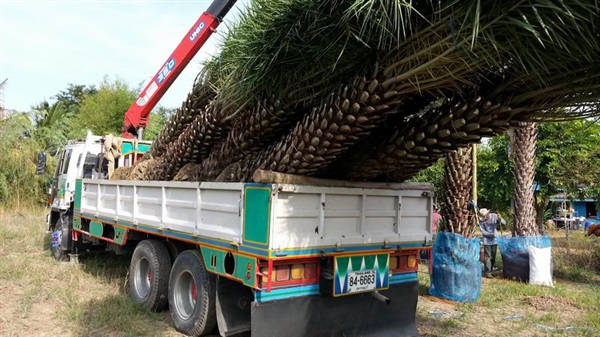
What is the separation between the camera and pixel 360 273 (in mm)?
4926

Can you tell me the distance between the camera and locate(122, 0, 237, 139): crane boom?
7996mm

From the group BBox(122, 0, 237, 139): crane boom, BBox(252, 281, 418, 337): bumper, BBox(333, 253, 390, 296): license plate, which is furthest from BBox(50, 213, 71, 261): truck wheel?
BBox(333, 253, 390, 296): license plate

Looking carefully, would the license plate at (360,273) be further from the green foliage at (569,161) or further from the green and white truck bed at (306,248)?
the green foliage at (569,161)

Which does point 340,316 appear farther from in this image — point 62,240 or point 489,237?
point 62,240

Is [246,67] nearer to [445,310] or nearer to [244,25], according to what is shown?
[244,25]

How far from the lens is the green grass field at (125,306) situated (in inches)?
221

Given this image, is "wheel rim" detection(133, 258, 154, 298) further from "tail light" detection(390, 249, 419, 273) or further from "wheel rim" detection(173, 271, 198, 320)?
"tail light" detection(390, 249, 419, 273)

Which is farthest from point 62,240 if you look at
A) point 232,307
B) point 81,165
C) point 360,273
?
point 360,273

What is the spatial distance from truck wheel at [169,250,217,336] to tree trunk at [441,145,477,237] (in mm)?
4425

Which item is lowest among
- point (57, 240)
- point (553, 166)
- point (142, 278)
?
point (142, 278)

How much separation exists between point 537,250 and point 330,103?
620 centimetres

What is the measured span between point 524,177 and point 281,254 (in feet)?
23.7

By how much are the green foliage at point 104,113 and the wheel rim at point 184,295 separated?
22.4 meters

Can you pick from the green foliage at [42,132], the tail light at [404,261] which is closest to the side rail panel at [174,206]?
the tail light at [404,261]
